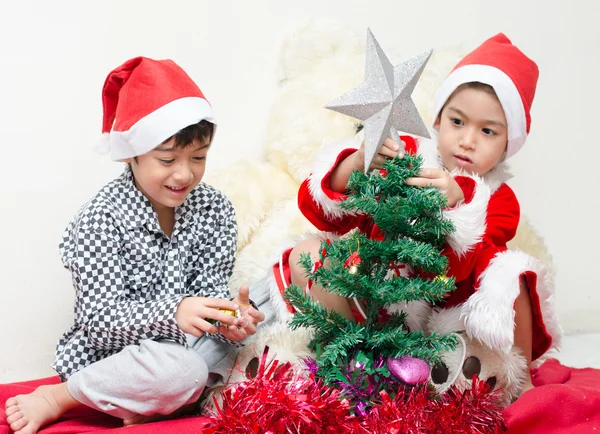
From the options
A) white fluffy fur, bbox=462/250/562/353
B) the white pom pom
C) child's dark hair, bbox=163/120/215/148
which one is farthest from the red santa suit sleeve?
the white pom pom

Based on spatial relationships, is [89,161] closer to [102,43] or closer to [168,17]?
[102,43]

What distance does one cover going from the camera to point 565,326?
2.08 m

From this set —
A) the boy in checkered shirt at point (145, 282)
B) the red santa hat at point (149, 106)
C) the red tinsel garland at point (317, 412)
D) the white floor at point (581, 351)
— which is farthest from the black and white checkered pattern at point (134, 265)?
the white floor at point (581, 351)

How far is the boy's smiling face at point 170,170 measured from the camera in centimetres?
129

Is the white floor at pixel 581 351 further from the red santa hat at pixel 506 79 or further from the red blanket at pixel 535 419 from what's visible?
the red santa hat at pixel 506 79

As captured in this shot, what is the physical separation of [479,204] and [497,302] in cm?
Answer: 18

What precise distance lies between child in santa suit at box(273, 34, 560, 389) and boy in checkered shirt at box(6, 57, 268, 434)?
0.60ft

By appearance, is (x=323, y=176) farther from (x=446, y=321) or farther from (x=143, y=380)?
(x=143, y=380)

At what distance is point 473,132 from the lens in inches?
53.6

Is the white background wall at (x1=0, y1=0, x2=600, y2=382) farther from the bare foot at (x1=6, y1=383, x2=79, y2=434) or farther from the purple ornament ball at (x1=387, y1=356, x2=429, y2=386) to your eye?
the purple ornament ball at (x1=387, y1=356, x2=429, y2=386)

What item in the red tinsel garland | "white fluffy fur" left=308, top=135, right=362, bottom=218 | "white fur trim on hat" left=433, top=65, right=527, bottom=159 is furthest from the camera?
"white fur trim on hat" left=433, top=65, right=527, bottom=159

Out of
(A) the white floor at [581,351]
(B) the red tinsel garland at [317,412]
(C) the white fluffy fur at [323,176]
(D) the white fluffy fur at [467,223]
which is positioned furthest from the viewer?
(A) the white floor at [581,351]

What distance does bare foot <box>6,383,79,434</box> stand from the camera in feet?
3.96

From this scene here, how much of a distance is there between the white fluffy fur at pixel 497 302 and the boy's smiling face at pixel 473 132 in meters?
0.18
